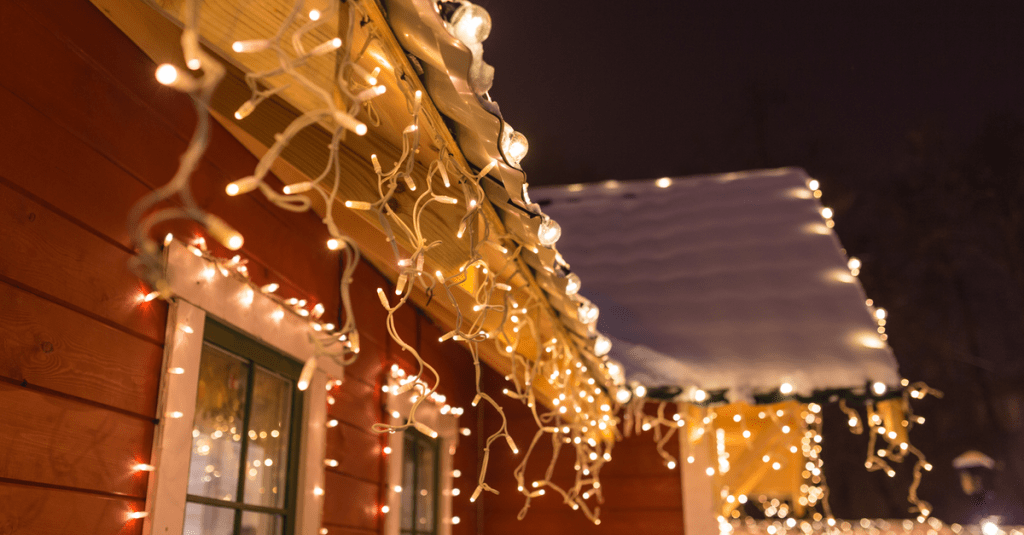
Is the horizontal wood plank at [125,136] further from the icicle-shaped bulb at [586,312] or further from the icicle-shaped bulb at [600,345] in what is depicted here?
the icicle-shaped bulb at [600,345]

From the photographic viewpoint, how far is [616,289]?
5180 millimetres

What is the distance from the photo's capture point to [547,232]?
213 centimetres

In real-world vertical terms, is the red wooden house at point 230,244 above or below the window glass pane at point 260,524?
above

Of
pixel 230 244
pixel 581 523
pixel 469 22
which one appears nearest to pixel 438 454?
pixel 581 523

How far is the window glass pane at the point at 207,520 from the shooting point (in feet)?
7.13

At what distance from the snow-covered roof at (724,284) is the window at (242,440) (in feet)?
6.70

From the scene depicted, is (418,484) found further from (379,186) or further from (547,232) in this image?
(379,186)

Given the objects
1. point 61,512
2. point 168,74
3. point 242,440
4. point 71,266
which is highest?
point 71,266

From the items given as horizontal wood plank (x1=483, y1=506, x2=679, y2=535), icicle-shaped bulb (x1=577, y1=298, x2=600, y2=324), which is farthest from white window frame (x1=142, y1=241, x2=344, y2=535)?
horizontal wood plank (x1=483, y1=506, x2=679, y2=535)

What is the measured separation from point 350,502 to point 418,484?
98 cm

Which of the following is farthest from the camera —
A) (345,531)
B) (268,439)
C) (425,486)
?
(425,486)

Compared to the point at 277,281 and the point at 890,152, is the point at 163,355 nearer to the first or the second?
the point at 277,281

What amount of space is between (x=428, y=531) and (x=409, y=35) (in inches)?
133

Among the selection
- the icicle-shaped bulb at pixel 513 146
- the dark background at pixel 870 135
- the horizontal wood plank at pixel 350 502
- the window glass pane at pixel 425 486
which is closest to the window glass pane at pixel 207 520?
the horizontal wood plank at pixel 350 502
